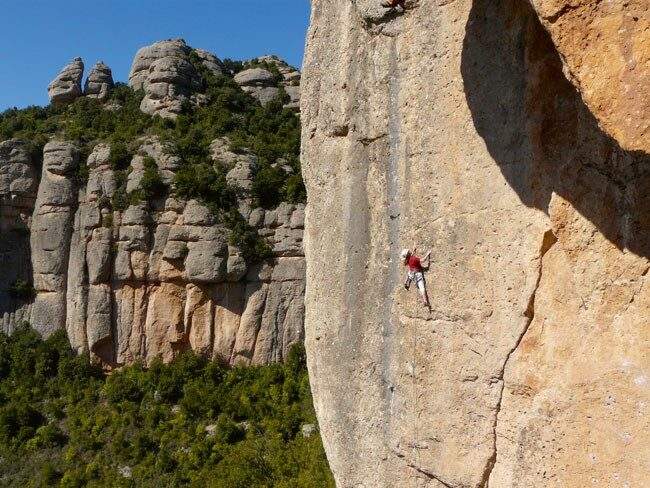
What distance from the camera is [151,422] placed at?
17.0 meters

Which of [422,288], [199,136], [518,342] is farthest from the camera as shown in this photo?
[199,136]

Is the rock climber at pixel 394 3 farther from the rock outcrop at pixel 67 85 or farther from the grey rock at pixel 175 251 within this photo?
the rock outcrop at pixel 67 85

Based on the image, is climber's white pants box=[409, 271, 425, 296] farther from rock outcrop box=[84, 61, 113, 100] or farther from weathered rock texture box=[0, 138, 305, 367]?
rock outcrop box=[84, 61, 113, 100]

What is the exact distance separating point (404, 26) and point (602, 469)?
333 cm

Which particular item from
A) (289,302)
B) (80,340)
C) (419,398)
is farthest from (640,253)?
(80,340)

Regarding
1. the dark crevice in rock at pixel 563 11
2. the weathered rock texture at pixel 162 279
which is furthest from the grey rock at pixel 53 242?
the dark crevice in rock at pixel 563 11

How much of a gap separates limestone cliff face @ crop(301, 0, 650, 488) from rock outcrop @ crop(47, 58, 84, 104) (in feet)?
72.2

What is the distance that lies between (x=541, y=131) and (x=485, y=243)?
81 centimetres

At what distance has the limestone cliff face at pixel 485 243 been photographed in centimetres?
328

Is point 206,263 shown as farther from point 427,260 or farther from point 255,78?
point 427,260

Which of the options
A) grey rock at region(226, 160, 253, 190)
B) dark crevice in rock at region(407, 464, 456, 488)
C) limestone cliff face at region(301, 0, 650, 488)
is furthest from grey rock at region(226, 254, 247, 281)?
dark crevice in rock at region(407, 464, 456, 488)

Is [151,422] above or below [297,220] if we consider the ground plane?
below

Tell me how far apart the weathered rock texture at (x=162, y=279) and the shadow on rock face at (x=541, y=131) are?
1511 cm

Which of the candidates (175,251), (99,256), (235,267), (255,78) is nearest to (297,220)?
(235,267)
